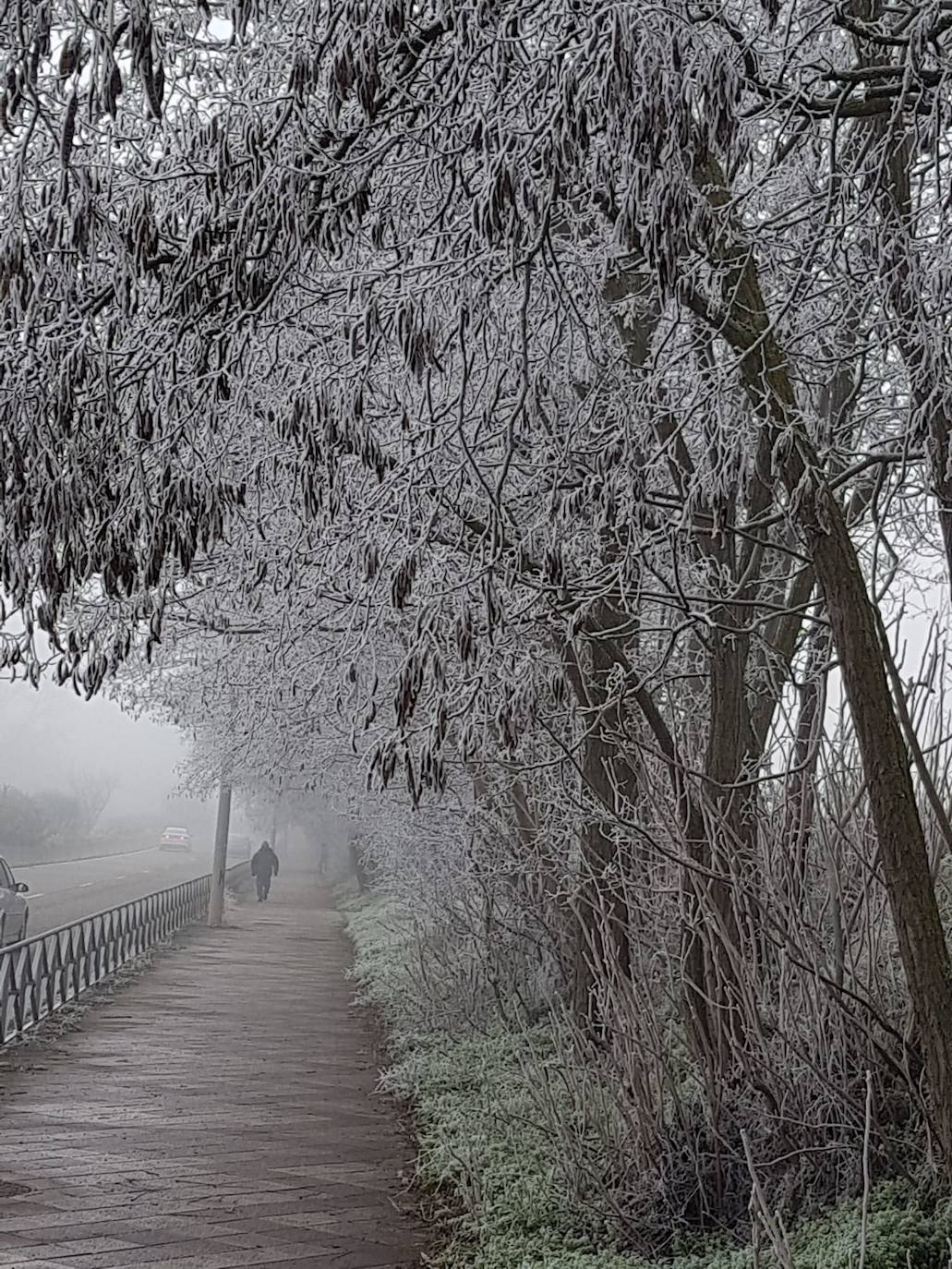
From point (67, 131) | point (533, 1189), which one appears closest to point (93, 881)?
point (533, 1189)

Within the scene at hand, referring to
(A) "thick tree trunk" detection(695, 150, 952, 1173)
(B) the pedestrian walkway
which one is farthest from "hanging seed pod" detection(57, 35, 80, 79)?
(B) the pedestrian walkway

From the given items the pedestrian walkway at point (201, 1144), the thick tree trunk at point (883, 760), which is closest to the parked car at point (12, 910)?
the pedestrian walkway at point (201, 1144)

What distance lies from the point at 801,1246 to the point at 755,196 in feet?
14.1

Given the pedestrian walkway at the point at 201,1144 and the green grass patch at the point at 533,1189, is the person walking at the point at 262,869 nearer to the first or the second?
the pedestrian walkway at the point at 201,1144

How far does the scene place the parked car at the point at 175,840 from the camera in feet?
203

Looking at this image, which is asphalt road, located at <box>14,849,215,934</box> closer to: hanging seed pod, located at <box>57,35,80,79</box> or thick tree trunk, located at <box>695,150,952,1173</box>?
thick tree trunk, located at <box>695,150,952,1173</box>

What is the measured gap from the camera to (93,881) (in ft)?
115

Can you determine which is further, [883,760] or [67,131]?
[883,760]

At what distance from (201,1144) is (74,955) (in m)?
6.70

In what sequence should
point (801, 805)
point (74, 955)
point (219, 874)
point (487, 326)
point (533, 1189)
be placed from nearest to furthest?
point (487, 326), point (801, 805), point (533, 1189), point (74, 955), point (219, 874)

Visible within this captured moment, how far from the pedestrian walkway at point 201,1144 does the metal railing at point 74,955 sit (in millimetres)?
402

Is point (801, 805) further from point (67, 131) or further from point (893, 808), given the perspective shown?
point (67, 131)

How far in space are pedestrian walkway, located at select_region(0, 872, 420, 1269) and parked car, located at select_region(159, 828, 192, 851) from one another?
48432 mm

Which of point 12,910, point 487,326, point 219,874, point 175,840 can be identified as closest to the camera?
point 487,326
